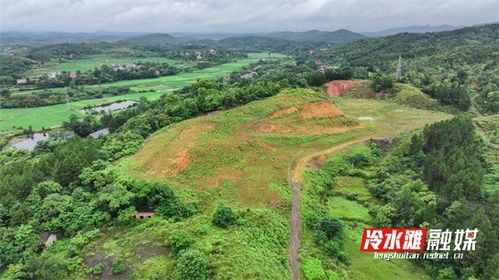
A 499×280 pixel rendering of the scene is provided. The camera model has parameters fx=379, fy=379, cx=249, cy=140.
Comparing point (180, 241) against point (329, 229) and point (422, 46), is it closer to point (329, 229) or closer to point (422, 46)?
point (329, 229)

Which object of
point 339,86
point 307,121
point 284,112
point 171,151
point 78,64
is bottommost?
point 171,151

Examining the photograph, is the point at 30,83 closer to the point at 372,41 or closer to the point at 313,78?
the point at 313,78

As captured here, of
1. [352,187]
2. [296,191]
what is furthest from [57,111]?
[352,187]

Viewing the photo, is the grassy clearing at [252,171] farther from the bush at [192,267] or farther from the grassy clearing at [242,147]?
the bush at [192,267]

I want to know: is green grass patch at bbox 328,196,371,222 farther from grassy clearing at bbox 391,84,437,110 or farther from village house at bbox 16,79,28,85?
village house at bbox 16,79,28,85

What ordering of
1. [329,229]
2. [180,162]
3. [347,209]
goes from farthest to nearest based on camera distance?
1. [180,162]
2. [347,209]
3. [329,229]

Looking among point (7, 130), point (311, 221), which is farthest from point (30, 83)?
point (311, 221)
